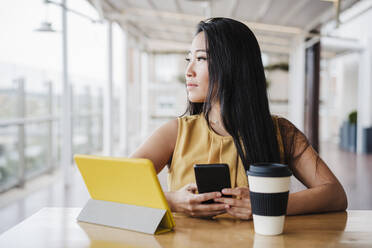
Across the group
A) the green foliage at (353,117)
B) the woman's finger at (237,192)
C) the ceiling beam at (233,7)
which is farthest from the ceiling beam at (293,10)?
the woman's finger at (237,192)

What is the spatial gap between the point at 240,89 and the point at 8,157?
403cm

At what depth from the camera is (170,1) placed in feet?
26.2

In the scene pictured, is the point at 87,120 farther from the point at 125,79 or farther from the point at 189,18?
the point at 189,18

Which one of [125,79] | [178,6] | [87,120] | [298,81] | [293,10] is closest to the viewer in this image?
[293,10]

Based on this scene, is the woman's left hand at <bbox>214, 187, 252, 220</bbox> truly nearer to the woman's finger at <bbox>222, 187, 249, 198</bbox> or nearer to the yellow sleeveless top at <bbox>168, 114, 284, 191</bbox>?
the woman's finger at <bbox>222, 187, 249, 198</bbox>

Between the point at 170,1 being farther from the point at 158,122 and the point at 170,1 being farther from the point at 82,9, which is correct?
the point at 158,122

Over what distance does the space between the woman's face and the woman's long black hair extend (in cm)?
2

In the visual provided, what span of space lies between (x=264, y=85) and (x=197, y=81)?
24 cm

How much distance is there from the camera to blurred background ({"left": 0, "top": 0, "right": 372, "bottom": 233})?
16.2 feet

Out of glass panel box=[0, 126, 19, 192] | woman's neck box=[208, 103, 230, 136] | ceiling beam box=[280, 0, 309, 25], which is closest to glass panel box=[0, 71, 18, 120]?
glass panel box=[0, 126, 19, 192]

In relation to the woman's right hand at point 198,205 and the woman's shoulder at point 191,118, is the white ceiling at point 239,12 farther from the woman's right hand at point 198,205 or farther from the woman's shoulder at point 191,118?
the woman's right hand at point 198,205

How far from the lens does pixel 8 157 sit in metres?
4.83

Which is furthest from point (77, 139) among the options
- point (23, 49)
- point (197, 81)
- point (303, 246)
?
point (303, 246)

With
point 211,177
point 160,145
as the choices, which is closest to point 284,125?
point 160,145
